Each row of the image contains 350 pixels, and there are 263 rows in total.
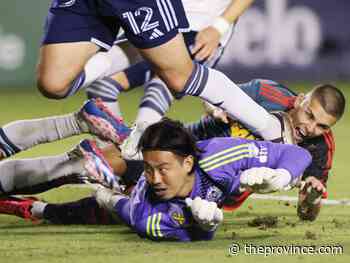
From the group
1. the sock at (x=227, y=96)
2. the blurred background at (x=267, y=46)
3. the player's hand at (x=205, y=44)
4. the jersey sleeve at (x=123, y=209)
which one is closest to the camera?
the jersey sleeve at (x=123, y=209)

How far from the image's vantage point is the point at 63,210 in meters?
5.82

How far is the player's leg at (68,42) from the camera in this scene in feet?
18.3

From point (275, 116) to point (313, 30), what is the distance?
7049 mm

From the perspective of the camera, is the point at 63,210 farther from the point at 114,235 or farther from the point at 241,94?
the point at 241,94

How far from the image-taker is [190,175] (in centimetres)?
514

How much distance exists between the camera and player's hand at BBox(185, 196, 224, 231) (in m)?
4.90

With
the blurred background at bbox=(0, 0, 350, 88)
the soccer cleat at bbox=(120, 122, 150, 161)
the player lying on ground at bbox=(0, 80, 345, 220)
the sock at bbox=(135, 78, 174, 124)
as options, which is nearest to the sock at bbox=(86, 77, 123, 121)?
the sock at bbox=(135, 78, 174, 124)

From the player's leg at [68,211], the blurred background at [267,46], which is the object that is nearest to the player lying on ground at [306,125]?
the player's leg at [68,211]

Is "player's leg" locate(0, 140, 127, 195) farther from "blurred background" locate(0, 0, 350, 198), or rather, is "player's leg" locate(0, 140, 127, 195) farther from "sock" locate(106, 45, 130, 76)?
"blurred background" locate(0, 0, 350, 198)

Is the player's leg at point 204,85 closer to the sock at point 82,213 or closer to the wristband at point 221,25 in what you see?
the wristband at point 221,25

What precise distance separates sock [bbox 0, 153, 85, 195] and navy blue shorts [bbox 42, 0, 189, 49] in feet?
2.05

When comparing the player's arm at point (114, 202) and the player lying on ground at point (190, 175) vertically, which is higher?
the player lying on ground at point (190, 175)

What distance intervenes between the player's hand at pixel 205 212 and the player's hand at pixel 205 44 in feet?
3.26

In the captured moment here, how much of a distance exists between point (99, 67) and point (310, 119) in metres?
1.20
